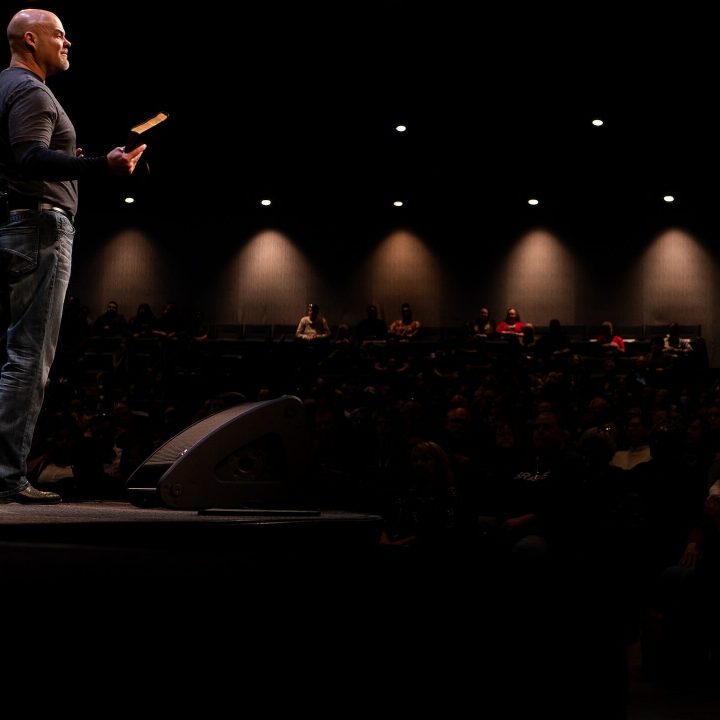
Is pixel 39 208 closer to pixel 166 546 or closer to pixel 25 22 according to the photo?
pixel 25 22

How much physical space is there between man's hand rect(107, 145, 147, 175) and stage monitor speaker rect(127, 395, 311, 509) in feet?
2.43

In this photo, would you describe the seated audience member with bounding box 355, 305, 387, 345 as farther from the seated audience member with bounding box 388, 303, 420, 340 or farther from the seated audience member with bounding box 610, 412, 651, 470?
the seated audience member with bounding box 610, 412, 651, 470

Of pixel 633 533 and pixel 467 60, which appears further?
pixel 467 60

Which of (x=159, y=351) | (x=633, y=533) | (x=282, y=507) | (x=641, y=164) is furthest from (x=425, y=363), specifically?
(x=282, y=507)

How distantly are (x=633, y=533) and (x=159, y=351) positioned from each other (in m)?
8.67

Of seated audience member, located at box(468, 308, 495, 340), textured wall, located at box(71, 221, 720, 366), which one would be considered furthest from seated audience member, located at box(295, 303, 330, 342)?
seated audience member, located at box(468, 308, 495, 340)

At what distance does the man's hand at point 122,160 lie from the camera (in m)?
2.67

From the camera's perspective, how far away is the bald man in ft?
8.71

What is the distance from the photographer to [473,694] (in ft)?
6.73

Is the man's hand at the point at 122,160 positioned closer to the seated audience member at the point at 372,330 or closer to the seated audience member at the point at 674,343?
the seated audience member at the point at 674,343

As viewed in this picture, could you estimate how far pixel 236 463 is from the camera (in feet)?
9.18

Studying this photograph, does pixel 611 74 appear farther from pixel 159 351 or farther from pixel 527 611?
pixel 527 611

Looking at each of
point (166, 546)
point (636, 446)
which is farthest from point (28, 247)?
point (636, 446)

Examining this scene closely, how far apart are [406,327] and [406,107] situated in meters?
2.99
